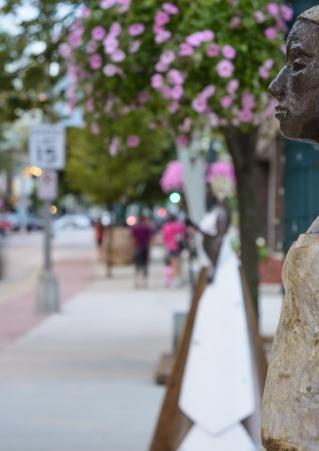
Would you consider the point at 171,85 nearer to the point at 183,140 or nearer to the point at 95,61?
the point at 95,61

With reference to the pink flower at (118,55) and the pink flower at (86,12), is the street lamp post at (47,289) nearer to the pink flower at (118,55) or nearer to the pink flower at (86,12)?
the pink flower at (86,12)

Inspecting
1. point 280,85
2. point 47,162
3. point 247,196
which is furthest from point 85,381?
point 280,85

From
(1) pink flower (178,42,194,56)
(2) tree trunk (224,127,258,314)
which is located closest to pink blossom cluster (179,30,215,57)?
(1) pink flower (178,42,194,56)

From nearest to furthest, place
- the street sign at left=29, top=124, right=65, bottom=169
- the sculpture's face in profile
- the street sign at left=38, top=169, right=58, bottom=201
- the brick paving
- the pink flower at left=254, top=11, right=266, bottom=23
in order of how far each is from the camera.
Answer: the sculpture's face in profile < the pink flower at left=254, top=11, right=266, bottom=23 < the brick paving < the street sign at left=29, top=124, right=65, bottom=169 < the street sign at left=38, top=169, right=58, bottom=201

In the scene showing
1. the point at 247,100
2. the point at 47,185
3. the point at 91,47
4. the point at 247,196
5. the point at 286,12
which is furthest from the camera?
the point at 47,185

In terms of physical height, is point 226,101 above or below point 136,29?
below

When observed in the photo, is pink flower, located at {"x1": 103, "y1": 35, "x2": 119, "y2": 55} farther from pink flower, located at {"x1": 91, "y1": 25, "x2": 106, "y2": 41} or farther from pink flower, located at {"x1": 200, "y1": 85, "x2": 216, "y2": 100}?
pink flower, located at {"x1": 200, "y1": 85, "x2": 216, "y2": 100}

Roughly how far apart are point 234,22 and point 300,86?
17.6ft

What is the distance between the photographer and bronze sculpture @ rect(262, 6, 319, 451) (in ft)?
7.24

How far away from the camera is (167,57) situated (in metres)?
7.56

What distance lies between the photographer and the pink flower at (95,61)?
8.20 metres

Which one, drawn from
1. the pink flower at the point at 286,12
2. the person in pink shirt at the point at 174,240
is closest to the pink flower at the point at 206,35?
the pink flower at the point at 286,12

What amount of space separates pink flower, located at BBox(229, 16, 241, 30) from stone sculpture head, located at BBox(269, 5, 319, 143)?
17.3 feet

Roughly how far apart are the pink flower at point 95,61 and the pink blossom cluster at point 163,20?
0.69m
